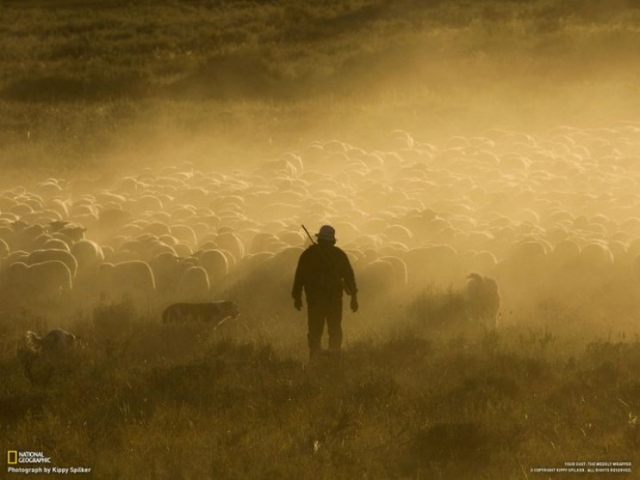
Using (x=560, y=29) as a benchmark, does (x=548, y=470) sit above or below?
below

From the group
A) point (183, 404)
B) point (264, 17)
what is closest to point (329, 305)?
point (183, 404)

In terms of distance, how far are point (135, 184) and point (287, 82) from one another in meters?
12.3

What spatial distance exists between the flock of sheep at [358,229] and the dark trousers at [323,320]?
2.01 m

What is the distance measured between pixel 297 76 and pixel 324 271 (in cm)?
2166

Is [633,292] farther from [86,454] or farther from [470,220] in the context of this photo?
[86,454]

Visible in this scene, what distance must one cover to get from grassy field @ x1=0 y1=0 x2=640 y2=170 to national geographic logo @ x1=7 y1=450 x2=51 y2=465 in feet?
53.5

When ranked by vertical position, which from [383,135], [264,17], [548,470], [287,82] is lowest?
[548,470]

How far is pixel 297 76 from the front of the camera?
109 ft

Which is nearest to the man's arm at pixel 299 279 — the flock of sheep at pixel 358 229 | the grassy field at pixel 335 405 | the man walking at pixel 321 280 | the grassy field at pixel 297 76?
the man walking at pixel 321 280

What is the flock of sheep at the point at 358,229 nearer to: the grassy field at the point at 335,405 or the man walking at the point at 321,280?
the grassy field at the point at 335,405

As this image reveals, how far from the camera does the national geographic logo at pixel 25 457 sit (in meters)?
9.45

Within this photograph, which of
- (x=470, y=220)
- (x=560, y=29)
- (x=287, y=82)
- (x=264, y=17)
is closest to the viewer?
(x=470, y=220)

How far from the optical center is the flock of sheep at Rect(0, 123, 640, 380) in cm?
1491

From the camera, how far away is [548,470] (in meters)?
9.35
